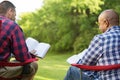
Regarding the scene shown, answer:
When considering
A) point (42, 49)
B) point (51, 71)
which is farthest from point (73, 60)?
point (51, 71)

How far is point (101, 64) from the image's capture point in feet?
10.6

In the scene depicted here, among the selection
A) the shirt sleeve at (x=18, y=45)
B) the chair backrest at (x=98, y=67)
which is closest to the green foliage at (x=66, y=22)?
the shirt sleeve at (x=18, y=45)

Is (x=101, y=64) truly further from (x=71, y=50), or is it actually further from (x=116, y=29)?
(x=71, y=50)

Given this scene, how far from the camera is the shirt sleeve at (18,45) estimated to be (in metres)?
3.71

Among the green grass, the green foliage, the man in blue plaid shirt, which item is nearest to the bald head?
the man in blue plaid shirt

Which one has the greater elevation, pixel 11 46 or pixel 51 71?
pixel 11 46

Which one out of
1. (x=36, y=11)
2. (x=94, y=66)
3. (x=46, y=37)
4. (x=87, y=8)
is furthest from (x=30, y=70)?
(x=36, y=11)

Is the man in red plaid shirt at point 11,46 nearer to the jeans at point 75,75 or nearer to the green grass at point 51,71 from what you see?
the jeans at point 75,75

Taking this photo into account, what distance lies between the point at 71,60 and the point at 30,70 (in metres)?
0.49

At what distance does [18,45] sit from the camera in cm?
371

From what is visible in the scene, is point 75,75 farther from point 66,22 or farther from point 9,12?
point 66,22

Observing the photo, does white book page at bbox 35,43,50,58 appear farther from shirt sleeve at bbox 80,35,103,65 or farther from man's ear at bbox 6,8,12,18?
shirt sleeve at bbox 80,35,103,65

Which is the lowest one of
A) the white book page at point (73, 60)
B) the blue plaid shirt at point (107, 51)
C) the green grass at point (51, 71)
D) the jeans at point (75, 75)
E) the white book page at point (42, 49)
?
the green grass at point (51, 71)

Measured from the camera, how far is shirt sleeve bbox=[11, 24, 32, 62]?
3707 mm
